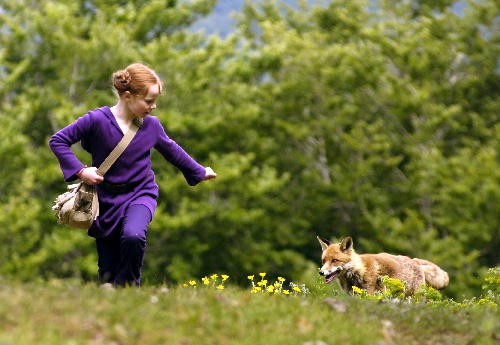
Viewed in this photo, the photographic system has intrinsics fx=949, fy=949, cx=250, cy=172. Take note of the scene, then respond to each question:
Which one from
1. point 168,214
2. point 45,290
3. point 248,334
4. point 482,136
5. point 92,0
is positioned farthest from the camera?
point 92,0

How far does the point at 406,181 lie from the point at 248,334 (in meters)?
29.2

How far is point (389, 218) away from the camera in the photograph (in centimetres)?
3238

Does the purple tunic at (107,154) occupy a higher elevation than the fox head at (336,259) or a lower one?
higher

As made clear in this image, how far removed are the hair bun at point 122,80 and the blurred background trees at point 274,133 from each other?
21511 mm

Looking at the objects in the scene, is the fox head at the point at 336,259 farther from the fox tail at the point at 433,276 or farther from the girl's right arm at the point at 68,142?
the girl's right arm at the point at 68,142

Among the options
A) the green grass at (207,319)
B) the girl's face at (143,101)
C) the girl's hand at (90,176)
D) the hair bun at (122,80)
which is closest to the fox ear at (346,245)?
the green grass at (207,319)

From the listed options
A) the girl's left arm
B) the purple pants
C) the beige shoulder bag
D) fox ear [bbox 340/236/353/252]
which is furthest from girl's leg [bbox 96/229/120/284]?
fox ear [bbox 340/236/353/252]

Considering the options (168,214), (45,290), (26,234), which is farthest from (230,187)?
(45,290)

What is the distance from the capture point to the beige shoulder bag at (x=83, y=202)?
22.2ft

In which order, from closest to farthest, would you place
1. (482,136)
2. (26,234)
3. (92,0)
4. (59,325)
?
1. (59,325)
2. (26,234)
3. (482,136)
4. (92,0)

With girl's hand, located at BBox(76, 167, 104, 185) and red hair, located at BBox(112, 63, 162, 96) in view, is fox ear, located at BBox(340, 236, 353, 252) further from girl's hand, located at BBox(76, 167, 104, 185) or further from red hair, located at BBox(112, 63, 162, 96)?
girl's hand, located at BBox(76, 167, 104, 185)

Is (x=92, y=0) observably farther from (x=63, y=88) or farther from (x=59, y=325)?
(x=59, y=325)

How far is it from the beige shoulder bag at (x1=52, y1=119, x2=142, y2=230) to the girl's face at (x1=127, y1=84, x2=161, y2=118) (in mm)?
184

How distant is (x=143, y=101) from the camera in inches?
273
